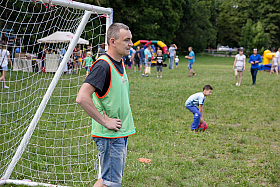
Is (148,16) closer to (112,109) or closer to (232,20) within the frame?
(232,20)

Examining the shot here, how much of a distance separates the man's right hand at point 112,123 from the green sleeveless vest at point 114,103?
5 centimetres

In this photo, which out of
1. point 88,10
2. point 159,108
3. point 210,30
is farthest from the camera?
point 210,30

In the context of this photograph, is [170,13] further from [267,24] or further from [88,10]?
[88,10]

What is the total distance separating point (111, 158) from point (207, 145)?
3.83m

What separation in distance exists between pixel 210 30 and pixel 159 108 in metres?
51.5

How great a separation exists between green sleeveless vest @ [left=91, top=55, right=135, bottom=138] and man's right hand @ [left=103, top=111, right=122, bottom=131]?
0.05 m

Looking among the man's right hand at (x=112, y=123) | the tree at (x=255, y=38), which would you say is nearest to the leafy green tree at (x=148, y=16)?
the tree at (x=255, y=38)

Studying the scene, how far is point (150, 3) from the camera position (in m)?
38.8

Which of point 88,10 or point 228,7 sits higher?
point 228,7

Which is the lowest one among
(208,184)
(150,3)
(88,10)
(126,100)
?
(208,184)

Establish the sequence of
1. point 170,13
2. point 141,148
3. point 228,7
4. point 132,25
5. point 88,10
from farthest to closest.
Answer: point 228,7
point 170,13
point 132,25
point 141,148
point 88,10

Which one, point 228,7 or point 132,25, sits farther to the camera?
point 228,7

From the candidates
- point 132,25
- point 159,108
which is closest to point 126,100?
point 159,108

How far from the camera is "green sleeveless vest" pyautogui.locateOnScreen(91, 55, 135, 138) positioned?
8.75 ft
